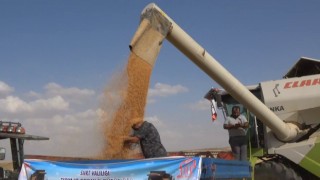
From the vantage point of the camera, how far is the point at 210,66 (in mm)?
9180

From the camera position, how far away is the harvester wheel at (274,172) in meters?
10.1

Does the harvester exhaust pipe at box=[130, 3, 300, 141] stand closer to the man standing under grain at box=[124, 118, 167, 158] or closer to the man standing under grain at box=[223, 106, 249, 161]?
the man standing under grain at box=[223, 106, 249, 161]

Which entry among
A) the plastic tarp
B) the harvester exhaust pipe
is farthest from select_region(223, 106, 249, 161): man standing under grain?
the plastic tarp

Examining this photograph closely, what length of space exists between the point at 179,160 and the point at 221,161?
2.40 feet

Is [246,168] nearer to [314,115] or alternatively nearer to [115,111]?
[115,111]

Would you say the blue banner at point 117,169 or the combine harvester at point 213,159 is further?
the combine harvester at point 213,159

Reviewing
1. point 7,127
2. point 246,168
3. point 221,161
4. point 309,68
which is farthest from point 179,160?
point 309,68

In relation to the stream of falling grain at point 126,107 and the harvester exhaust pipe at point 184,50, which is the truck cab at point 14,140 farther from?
the harvester exhaust pipe at point 184,50

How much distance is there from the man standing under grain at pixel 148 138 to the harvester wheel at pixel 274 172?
128 inches

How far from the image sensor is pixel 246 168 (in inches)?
315

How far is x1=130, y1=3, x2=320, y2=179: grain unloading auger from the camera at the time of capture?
834 cm

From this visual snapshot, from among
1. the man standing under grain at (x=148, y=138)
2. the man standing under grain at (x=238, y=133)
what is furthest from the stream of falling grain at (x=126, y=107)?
the man standing under grain at (x=238, y=133)

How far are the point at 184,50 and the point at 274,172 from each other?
3373 millimetres

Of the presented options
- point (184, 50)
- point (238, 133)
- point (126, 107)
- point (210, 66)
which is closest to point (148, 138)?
point (126, 107)
